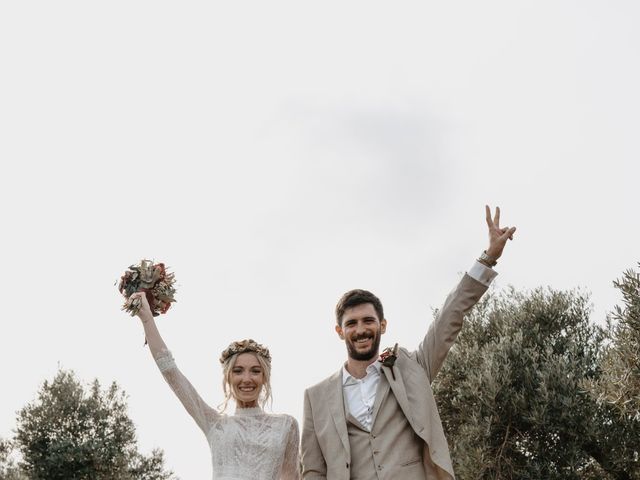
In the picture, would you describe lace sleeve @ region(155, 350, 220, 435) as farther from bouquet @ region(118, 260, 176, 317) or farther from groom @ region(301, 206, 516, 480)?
groom @ region(301, 206, 516, 480)

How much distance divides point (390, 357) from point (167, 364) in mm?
2155

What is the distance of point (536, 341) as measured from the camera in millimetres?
17016

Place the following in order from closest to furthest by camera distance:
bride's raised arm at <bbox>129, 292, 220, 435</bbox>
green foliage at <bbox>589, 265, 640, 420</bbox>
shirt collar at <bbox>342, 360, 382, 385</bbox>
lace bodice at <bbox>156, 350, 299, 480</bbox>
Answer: shirt collar at <bbox>342, 360, 382, 385</bbox>
bride's raised arm at <bbox>129, 292, 220, 435</bbox>
lace bodice at <bbox>156, 350, 299, 480</bbox>
green foliage at <bbox>589, 265, 640, 420</bbox>

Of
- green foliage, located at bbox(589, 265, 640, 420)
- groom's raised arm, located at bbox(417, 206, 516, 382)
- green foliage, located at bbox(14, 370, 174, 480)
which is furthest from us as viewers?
A: green foliage, located at bbox(14, 370, 174, 480)

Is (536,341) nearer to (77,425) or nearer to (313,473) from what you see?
(313,473)

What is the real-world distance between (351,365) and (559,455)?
36.1 ft

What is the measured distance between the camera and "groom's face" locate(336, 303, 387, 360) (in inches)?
233

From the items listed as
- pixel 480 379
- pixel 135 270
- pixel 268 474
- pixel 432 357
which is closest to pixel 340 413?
pixel 432 357

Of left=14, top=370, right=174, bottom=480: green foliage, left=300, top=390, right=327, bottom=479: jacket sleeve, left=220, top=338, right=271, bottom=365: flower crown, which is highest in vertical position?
left=14, top=370, right=174, bottom=480: green foliage

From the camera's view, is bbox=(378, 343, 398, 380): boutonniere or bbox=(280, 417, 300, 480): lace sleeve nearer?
bbox=(378, 343, 398, 380): boutonniere

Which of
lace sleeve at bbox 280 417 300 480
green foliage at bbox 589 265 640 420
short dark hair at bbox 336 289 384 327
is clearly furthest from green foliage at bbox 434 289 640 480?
short dark hair at bbox 336 289 384 327

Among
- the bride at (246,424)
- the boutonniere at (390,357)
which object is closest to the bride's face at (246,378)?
the bride at (246,424)

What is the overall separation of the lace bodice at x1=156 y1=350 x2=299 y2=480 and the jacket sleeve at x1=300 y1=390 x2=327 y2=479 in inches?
48.0

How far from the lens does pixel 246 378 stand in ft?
A: 23.7
